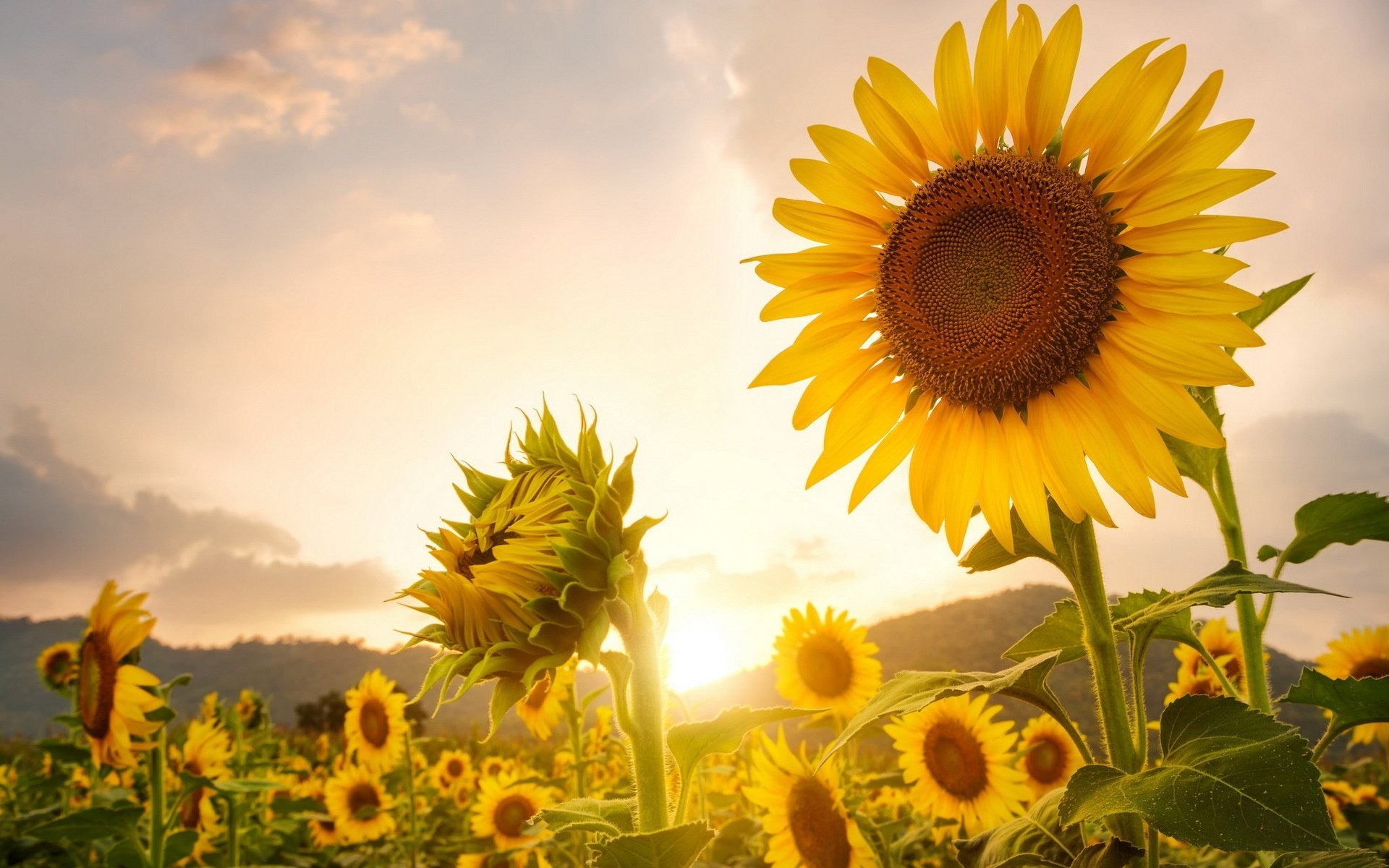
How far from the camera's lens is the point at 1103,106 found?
197 cm

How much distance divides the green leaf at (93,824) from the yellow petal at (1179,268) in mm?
4457

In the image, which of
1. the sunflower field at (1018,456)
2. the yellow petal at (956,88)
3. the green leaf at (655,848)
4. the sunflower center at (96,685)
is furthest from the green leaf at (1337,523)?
the sunflower center at (96,685)

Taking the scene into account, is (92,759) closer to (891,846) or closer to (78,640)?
(78,640)

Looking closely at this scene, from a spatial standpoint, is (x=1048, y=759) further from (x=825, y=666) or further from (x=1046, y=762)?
(x=825, y=666)

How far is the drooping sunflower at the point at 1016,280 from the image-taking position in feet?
6.14

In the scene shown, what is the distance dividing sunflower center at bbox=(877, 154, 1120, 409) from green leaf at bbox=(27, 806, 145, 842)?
12.9 ft

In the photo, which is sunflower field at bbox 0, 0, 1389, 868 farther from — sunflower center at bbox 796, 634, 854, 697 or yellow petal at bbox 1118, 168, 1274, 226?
sunflower center at bbox 796, 634, 854, 697

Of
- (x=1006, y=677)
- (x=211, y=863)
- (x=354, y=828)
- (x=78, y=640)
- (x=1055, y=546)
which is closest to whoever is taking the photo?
(x=1006, y=677)

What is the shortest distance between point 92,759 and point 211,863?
6.26 ft

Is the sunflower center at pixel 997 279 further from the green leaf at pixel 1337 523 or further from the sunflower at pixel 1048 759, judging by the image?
the sunflower at pixel 1048 759

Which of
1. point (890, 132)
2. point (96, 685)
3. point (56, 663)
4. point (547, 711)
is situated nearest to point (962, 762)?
point (547, 711)

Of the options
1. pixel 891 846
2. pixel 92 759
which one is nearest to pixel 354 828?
pixel 92 759

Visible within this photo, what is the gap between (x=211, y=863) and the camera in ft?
19.7

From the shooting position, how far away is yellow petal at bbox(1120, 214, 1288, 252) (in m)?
1.78
